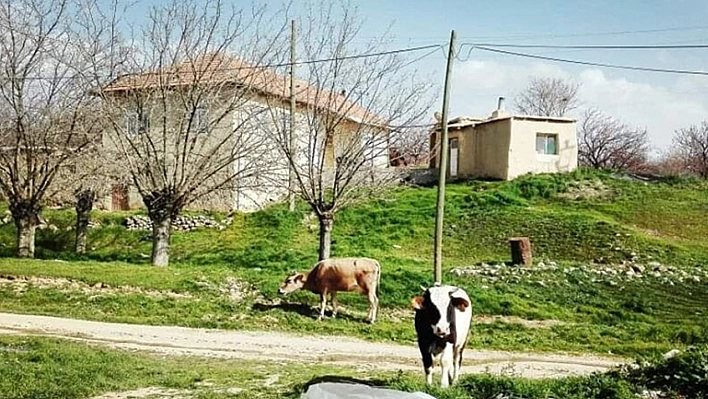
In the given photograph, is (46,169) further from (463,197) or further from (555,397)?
(555,397)

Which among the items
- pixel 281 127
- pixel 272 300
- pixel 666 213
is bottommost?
pixel 272 300

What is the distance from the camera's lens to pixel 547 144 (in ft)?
115

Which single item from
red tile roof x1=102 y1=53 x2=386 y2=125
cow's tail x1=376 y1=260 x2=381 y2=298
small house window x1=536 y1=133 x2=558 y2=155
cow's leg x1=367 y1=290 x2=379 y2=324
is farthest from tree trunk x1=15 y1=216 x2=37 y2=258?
small house window x1=536 y1=133 x2=558 y2=155

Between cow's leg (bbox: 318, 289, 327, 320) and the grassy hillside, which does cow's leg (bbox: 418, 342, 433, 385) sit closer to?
the grassy hillside

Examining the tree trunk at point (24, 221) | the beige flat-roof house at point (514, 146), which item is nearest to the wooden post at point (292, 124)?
the tree trunk at point (24, 221)

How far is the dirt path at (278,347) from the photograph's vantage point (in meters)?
12.2

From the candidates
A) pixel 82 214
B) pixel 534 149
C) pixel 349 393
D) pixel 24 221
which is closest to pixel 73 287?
pixel 24 221

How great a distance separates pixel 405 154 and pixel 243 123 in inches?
204

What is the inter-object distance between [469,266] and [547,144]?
15.6 meters

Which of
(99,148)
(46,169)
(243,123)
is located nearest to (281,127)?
(243,123)

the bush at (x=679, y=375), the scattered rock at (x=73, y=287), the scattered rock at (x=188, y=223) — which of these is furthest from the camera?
the scattered rock at (x=188, y=223)

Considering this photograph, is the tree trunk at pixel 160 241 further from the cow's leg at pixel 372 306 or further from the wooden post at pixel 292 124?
the cow's leg at pixel 372 306

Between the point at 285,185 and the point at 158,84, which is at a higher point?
the point at 158,84

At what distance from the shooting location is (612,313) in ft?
54.3
